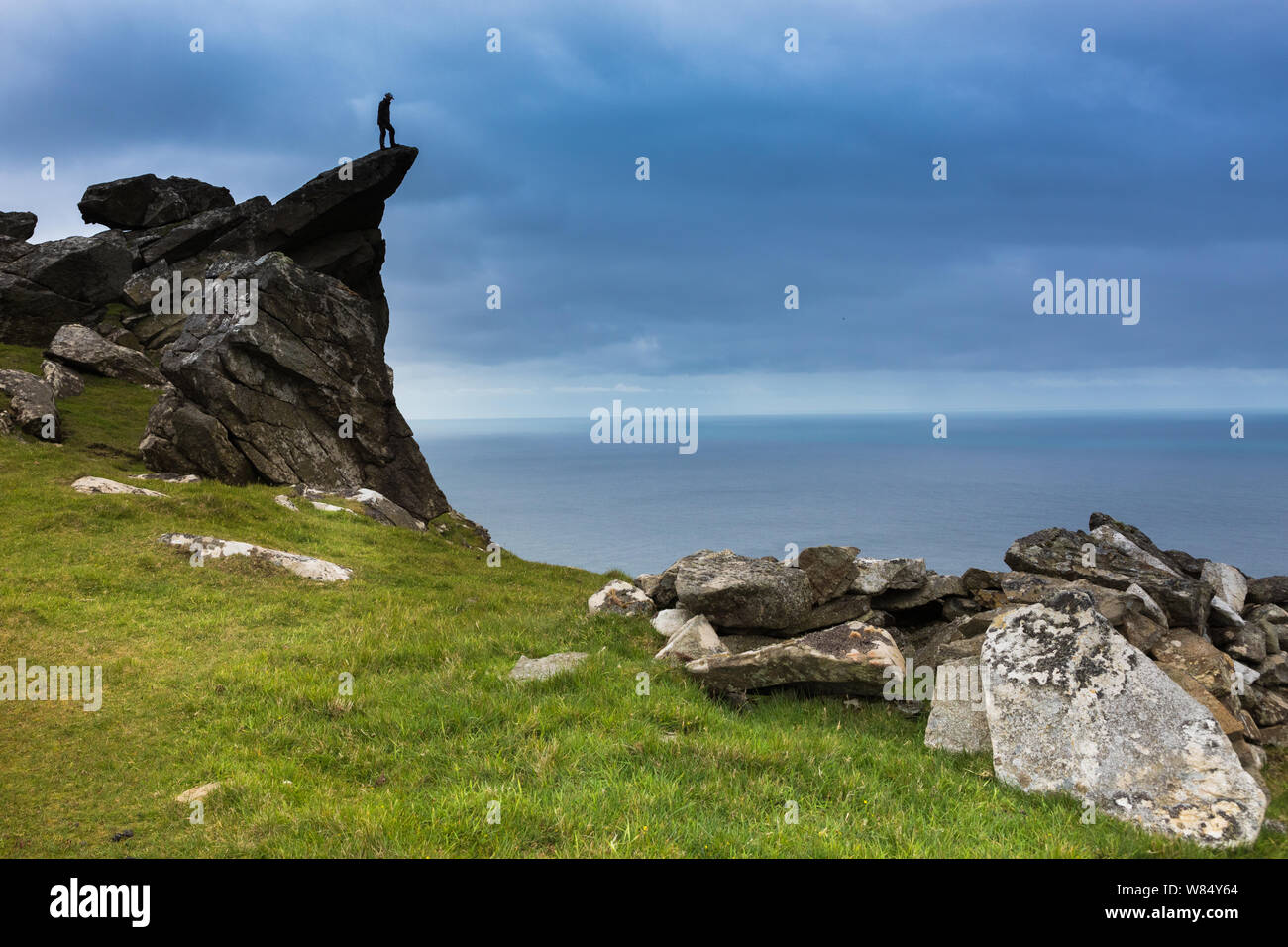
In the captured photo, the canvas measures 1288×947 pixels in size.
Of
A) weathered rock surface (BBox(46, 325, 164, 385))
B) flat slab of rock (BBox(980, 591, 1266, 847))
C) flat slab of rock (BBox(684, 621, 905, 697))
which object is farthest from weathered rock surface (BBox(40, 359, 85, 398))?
flat slab of rock (BBox(980, 591, 1266, 847))

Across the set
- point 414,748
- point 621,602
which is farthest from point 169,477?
point 414,748

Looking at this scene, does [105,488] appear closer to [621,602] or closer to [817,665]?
[621,602]

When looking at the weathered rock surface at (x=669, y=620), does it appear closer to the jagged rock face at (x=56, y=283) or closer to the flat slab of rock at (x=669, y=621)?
the flat slab of rock at (x=669, y=621)

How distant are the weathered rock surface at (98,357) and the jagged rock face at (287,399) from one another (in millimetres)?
10598

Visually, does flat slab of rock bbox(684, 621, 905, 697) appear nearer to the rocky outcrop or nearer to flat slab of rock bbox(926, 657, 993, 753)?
flat slab of rock bbox(926, 657, 993, 753)

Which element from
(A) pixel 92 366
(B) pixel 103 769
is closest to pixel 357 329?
(A) pixel 92 366

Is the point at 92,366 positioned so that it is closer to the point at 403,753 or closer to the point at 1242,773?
the point at 403,753

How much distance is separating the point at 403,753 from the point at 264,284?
1285 inches

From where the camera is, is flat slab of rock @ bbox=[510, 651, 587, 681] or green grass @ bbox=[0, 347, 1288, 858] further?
flat slab of rock @ bbox=[510, 651, 587, 681]

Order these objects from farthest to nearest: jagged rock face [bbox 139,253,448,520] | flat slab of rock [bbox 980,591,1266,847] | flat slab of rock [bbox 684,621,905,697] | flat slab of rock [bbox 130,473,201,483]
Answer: jagged rock face [bbox 139,253,448,520], flat slab of rock [bbox 130,473,201,483], flat slab of rock [bbox 684,621,905,697], flat slab of rock [bbox 980,591,1266,847]

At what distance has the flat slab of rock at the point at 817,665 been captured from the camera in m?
12.6

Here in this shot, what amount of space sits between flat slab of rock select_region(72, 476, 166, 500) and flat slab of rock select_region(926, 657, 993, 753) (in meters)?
25.2

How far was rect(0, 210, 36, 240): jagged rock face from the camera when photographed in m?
66.4

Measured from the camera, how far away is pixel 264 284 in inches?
1421
